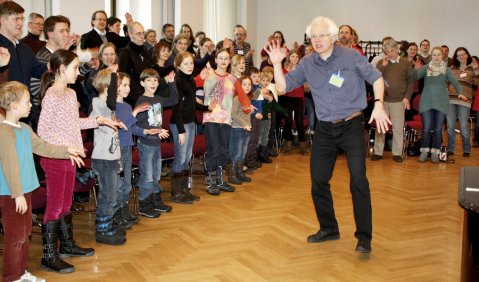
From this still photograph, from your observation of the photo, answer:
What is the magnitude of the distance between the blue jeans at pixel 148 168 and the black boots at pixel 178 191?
0.47m

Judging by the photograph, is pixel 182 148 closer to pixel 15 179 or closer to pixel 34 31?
pixel 34 31

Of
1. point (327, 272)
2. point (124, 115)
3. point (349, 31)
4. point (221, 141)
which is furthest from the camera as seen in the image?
point (349, 31)

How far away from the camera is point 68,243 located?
13.4ft

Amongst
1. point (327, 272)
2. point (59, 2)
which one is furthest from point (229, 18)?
point (327, 272)

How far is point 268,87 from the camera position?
7551 mm

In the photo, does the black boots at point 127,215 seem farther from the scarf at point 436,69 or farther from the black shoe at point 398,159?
Answer: the scarf at point 436,69

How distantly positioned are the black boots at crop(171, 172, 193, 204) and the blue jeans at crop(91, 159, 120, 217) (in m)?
1.29

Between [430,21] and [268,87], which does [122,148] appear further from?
[430,21]

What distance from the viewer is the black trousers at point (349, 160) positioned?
4.19 metres

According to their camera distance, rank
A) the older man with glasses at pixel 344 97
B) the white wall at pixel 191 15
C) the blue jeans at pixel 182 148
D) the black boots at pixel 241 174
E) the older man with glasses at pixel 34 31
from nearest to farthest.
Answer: the older man with glasses at pixel 344 97, the blue jeans at pixel 182 148, the older man with glasses at pixel 34 31, the black boots at pixel 241 174, the white wall at pixel 191 15

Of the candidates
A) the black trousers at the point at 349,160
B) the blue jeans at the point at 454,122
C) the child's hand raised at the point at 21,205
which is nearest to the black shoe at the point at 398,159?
the blue jeans at the point at 454,122

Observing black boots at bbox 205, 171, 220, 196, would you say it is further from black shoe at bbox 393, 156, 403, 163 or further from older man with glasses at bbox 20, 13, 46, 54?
black shoe at bbox 393, 156, 403, 163

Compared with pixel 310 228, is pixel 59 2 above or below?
above

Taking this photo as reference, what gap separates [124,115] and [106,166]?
49 centimetres
